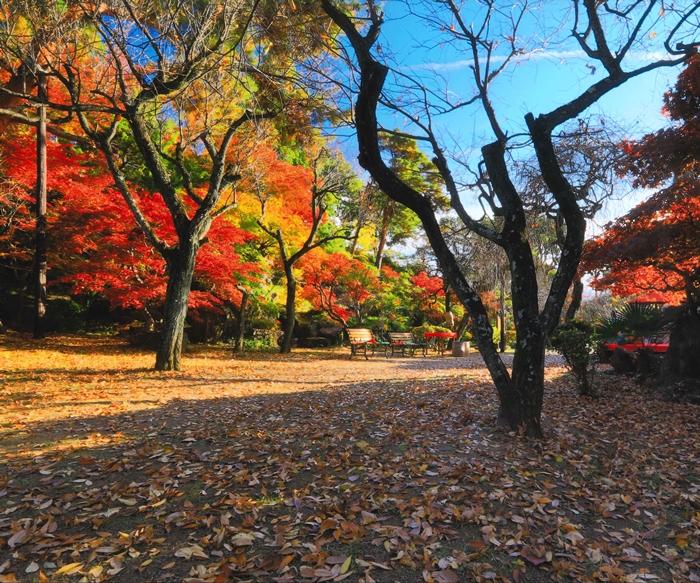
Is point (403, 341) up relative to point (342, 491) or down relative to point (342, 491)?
up

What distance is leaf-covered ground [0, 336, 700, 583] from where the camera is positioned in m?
2.31

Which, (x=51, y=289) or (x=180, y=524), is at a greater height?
(x=51, y=289)

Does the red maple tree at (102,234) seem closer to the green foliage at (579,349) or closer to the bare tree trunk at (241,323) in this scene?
the bare tree trunk at (241,323)

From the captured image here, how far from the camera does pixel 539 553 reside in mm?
2438

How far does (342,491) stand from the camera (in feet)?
10.2

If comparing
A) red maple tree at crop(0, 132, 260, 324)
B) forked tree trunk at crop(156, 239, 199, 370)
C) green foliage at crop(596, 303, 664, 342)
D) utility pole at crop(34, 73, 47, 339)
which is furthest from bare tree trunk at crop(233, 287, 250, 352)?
green foliage at crop(596, 303, 664, 342)

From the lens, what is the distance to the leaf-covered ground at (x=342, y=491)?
2.31 metres

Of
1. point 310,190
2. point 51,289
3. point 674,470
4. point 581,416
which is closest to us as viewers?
point 674,470

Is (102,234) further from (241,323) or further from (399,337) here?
(399,337)

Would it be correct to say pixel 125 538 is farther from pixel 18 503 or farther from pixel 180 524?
pixel 18 503

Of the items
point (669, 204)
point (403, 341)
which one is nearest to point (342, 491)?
point (669, 204)

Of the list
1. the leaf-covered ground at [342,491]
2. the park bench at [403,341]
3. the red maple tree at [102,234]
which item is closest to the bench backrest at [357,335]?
the park bench at [403,341]

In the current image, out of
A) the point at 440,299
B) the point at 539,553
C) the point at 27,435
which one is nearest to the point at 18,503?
the point at 27,435

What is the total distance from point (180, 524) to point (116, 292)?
9.69m
